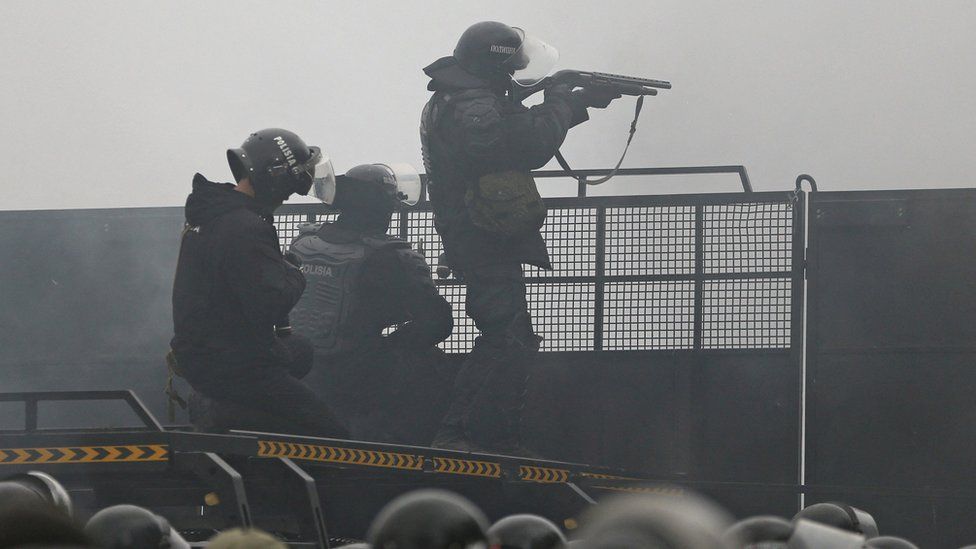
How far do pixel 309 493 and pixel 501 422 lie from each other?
5.05ft

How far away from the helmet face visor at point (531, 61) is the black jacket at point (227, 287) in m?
1.54

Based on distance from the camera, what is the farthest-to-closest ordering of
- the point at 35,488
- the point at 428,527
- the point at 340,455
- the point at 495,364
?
1. the point at 495,364
2. the point at 340,455
3. the point at 35,488
4. the point at 428,527

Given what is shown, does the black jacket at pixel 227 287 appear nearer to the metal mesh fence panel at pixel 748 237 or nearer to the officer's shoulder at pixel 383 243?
the officer's shoulder at pixel 383 243

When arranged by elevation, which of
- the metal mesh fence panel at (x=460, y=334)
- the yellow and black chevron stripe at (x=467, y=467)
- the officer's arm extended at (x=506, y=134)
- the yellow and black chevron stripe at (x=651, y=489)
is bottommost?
the yellow and black chevron stripe at (x=651, y=489)

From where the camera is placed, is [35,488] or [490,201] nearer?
[35,488]

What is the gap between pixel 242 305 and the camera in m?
5.56

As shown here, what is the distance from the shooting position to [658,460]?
21.6 ft

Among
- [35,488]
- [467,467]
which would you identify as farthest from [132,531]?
[467,467]

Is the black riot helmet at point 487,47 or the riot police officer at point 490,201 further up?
the black riot helmet at point 487,47

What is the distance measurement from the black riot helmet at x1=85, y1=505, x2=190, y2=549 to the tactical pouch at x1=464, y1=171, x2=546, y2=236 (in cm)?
300

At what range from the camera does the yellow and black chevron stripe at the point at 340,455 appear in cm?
516

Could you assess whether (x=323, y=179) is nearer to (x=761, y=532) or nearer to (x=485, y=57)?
(x=485, y=57)

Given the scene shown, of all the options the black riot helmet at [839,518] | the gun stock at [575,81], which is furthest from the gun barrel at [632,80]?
the black riot helmet at [839,518]

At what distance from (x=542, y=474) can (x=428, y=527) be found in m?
3.27
